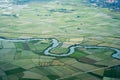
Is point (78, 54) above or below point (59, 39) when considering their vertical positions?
below

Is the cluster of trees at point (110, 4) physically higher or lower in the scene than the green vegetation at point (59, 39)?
higher

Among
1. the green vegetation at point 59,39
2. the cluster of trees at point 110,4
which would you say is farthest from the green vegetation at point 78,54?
the cluster of trees at point 110,4

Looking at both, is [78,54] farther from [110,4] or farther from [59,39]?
[110,4]

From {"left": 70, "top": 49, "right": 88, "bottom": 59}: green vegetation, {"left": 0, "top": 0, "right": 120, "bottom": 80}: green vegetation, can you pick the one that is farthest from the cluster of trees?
{"left": 70, "top": 49, "right": 88, "bottom": 59}: green vegetation

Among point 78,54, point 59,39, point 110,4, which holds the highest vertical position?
point 110,4

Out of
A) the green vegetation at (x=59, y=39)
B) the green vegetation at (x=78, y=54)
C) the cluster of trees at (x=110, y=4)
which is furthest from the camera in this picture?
the cluster of trees at (x=110, y=4)

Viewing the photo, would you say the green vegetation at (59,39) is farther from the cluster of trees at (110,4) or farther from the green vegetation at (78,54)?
the cluster of trees at (110,4)

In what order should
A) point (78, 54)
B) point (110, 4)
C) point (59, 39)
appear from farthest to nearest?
point (110, 4)
point (59, 39)
point (78, 54)

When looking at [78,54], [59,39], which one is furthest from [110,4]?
[78,54]

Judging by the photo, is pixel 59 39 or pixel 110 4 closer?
pixel 59 39

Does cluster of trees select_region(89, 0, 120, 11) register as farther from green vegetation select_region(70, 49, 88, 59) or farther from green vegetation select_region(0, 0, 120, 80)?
green vegetation select_region(70, 49, 88, 59)

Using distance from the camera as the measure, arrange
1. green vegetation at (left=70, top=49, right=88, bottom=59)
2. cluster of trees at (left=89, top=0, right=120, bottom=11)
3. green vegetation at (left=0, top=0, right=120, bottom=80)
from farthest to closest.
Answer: cluster of trees at (left=89, top=0, right=120, bottom=11), green vegetation at (left=70, top=49, right=88, bottom=59), green vegetation at (left=0, top=0, right=120, bottom=80)

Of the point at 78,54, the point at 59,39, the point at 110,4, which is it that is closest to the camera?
the point at 78,54
